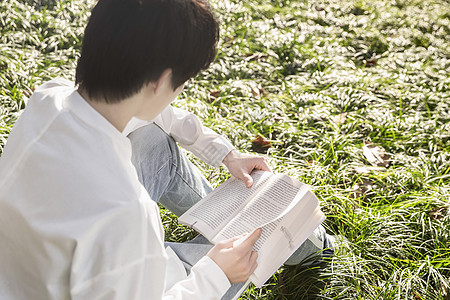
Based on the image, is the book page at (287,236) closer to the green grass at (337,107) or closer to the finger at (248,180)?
the finger at (248,180)

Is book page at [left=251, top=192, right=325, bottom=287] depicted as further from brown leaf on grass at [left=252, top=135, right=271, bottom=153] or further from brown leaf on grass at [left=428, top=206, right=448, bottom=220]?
brown leaf on grass at [left=252, top=135, right=271, bottom=153]

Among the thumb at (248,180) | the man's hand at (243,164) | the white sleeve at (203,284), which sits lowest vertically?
the white sleeve at (203,284)

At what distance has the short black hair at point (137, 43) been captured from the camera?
1.14m

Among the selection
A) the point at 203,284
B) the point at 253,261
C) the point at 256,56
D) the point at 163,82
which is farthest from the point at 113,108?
the point at 256,56

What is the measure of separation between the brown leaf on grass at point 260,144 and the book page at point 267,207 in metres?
0.95

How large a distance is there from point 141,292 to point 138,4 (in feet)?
2.24

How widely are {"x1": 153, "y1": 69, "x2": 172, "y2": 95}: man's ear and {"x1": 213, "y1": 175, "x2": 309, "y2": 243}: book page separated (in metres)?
0.67

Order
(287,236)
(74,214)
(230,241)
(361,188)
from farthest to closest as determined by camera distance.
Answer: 1. (361,188)
2. (287,236)
3. (230,241)
4. (74,214)

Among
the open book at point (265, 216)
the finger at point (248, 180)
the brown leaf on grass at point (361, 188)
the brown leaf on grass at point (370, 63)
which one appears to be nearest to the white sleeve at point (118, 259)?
the open book at point (265, 216)

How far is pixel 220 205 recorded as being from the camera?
6.13ft

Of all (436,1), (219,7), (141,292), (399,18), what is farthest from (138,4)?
(436,1)

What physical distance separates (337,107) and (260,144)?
27.7 inches

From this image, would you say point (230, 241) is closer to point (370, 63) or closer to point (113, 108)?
point (113, 108)

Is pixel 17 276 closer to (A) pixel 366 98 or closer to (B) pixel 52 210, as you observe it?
(B) pixel 52 210
